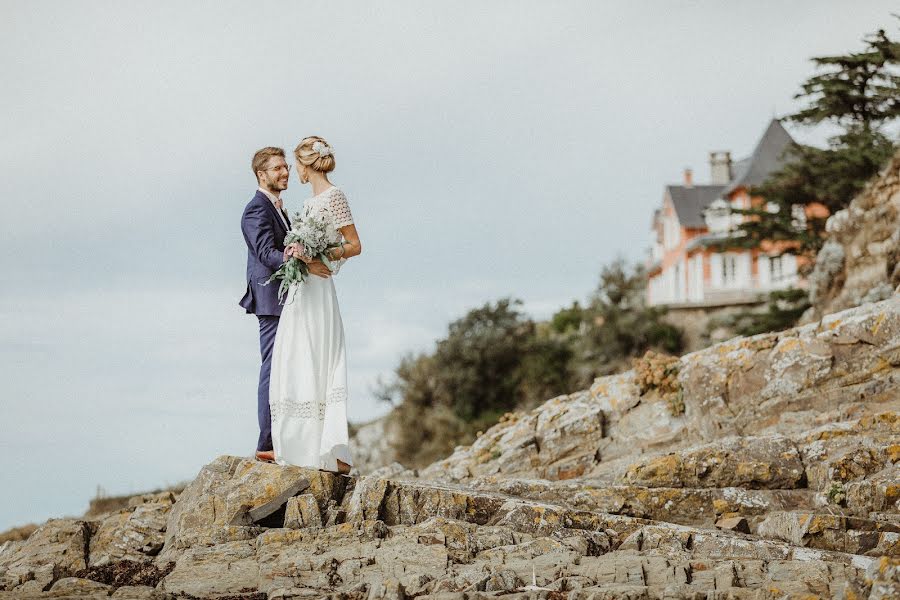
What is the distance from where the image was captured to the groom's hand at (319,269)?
9.56m

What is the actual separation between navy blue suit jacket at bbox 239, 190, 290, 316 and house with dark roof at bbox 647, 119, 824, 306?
1415 inches

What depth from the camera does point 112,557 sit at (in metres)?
8.95

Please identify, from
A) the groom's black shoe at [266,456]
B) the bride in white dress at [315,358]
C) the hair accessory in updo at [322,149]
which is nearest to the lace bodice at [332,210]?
the bride in white dress at [315,358]

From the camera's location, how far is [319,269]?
381 inches

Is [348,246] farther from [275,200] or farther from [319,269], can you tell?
[275,200]

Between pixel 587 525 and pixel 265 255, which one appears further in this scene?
pixel 265 255

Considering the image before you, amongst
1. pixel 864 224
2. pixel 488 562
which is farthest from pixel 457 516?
pixel 864 224

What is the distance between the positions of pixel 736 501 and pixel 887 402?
3.88 metres

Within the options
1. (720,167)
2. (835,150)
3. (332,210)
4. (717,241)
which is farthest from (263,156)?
(720,167)

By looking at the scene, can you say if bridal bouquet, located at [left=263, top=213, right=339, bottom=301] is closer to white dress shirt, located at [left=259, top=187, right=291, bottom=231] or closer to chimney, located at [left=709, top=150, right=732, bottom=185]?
white dress shirt, located at [left=259, top=187, right=291, bottom=231]

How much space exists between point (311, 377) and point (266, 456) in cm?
95

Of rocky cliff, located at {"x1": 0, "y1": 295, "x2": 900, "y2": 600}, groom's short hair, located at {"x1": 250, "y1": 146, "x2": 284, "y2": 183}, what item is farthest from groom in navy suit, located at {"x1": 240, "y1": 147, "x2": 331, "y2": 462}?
rocky cliff, located at {"x1": 0, "y1": 295, "x2": 900, "y2": 600}

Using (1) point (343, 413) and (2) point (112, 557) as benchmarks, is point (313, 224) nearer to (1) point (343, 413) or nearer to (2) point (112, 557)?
(1) point (343, 413)

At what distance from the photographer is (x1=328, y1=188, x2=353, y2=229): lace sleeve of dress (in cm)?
962
